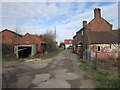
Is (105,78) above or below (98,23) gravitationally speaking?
below

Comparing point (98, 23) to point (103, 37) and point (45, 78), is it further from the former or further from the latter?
point (45, 78)

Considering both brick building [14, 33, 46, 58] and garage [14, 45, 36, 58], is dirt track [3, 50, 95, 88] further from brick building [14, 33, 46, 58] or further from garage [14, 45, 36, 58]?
brick building [14, 33, 46, 58]

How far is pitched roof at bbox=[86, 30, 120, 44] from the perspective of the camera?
22875 millimetres

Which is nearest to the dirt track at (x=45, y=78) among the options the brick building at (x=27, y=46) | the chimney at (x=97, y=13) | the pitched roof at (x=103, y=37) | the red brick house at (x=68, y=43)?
the pitched roof at (x=103, y=37)

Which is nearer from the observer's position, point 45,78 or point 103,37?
point 45,78

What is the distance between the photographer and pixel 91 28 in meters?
30.3

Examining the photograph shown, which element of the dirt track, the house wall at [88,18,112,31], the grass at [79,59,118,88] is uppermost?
the house wall at [88,18,112,31]

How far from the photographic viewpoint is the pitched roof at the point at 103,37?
22.9 metres

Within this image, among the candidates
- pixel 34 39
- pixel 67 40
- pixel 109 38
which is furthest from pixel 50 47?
pixel 67 40

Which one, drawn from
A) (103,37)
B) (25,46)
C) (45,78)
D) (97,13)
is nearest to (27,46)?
(25,46)

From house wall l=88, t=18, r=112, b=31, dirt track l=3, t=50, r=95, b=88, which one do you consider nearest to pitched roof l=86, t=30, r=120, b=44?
house wall l=88, t=18, r=112, b=31

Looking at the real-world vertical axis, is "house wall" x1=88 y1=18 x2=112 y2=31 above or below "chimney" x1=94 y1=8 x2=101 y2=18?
below

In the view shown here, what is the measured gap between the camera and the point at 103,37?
24406mm

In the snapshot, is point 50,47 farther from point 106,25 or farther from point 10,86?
point 10,86
